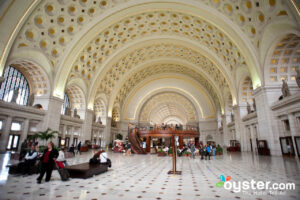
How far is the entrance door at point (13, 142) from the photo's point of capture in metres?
14.2

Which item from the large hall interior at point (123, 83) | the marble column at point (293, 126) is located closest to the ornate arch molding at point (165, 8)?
the large hall interior at point (123, 83)

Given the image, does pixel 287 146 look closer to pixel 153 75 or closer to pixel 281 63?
pixel 281 63

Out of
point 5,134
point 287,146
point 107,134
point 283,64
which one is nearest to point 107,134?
point 107,134

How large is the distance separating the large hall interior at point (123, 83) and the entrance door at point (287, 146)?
2.6 inches

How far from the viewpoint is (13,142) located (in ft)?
47.4

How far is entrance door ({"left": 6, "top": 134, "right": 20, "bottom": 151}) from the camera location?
14.2 meters

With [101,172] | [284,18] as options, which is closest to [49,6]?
[101,172]

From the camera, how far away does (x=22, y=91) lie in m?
18.0

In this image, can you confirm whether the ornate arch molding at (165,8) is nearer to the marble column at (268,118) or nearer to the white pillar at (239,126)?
the marble column at (268,118)

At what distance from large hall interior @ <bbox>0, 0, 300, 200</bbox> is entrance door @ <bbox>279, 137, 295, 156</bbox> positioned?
2.6 inches

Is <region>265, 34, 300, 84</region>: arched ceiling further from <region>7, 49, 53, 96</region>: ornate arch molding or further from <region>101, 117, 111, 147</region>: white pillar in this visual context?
<region>101, 117, 111, 147</region>: white pillar

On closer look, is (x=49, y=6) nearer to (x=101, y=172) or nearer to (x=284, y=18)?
(x=101, y=172)

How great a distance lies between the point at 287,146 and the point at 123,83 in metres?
22.5

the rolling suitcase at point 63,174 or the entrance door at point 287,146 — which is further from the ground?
the entrance door at point 287,146
